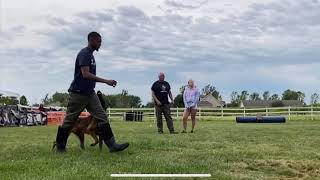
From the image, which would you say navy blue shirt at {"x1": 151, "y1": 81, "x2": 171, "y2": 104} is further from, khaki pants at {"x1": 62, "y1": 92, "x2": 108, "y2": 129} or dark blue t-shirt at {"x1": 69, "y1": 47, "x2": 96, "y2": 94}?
dark blue t-shirt at {"x1": 69, "y1": 47, "x2": 96, "y2": 94}

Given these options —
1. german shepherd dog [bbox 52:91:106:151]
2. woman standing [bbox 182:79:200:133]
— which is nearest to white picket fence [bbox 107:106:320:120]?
woman standing [bbox 182:79:200:133]

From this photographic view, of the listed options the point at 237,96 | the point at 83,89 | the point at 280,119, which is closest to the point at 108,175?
the point at 83,89

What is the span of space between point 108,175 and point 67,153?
290cm

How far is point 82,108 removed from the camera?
30.9ft

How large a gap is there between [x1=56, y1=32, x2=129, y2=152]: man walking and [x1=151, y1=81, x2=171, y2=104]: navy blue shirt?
24.7ft

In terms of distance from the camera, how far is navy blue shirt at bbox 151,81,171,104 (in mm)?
17047

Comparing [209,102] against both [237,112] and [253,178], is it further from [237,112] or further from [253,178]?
[253,178]

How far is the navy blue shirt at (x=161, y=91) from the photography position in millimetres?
17047

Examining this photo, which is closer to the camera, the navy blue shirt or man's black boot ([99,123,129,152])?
man's black boot ([99,123,129,152])

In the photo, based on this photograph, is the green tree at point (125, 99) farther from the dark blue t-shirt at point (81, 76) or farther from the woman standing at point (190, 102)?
the dark blue t-shirt at point (81, 76)

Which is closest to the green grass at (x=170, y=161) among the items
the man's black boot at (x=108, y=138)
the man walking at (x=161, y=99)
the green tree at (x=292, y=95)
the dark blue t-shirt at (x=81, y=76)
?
the man's black boot at (x=108, y=138)

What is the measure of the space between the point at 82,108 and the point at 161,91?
25.5 ft

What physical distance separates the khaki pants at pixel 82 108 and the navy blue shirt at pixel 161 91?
24.4ft

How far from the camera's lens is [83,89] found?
30.6ft
